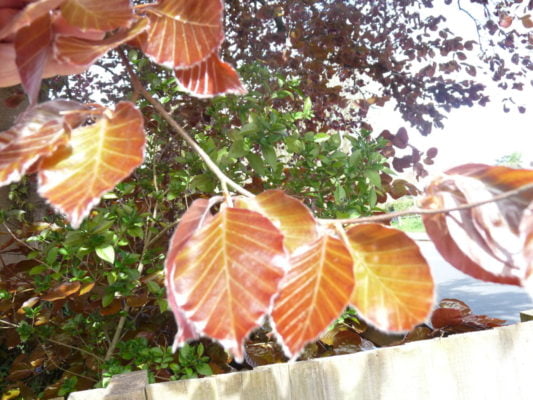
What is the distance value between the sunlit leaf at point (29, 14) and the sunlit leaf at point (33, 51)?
0.01 metres

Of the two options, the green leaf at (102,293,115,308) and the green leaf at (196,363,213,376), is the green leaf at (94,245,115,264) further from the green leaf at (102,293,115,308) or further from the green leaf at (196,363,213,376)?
the green leaf at (196,363,213,376)

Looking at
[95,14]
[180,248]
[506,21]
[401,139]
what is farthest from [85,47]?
[506,21]

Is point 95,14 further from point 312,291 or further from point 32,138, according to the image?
point 312,291

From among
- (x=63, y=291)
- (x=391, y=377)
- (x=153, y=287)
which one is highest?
(x=391, y=377)

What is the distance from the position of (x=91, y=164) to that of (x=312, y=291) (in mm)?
143

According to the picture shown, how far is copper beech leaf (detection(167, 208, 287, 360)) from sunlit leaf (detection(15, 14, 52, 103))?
5.7 inches

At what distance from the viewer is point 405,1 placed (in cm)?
363

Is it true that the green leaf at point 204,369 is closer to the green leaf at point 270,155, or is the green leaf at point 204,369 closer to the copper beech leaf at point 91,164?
the green leaf at point 270,155

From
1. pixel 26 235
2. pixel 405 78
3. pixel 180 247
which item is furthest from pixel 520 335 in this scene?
pixel 405 78

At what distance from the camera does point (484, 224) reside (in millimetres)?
250

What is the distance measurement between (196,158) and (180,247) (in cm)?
136

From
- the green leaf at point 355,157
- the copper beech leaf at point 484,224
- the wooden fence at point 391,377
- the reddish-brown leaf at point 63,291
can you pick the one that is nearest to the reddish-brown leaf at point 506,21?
the green leaf at point 355,157

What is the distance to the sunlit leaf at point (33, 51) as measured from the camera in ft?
0.90

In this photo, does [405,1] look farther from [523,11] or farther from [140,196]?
[140,196]
